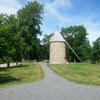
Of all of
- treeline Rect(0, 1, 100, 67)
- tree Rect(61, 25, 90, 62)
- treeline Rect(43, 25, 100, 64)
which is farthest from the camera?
tree Rect(61, 25, 90, 62)

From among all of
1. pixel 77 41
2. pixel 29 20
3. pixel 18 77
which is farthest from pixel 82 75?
pixel 77 41

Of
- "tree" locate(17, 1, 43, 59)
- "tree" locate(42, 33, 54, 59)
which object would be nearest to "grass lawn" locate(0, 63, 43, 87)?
"tree" locate(17, 1, 43, 59)

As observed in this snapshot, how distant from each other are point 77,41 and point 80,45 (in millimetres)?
2586

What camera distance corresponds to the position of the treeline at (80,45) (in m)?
93.6

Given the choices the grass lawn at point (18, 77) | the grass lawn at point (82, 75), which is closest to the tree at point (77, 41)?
the grass lawn at point (82, 75)

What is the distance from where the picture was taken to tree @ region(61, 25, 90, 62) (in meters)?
96.8

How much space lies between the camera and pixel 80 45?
99.9 m

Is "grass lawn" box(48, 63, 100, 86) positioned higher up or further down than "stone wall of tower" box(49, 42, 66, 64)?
further down

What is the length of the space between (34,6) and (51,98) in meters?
57.1

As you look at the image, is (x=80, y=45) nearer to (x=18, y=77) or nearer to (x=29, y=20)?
(x=29, y=20)

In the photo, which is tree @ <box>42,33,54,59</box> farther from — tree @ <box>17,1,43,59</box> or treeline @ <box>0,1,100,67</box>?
tree @ <box>17,1,43,59</box>

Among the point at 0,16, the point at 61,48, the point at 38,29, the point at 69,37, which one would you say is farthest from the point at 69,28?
the point at 0,16

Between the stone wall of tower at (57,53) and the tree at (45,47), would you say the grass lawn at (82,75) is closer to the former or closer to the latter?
the stone wall of tower at (57,53)

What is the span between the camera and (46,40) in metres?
120
